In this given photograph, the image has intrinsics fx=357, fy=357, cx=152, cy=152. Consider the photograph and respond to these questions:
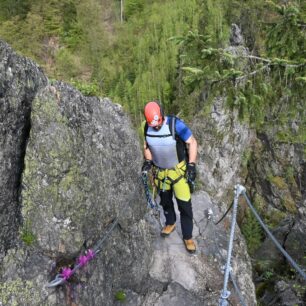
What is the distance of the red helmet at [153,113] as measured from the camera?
167 inches

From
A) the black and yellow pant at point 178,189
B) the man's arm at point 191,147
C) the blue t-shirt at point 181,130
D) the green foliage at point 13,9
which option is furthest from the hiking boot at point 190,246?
the green foliage at point 13,9

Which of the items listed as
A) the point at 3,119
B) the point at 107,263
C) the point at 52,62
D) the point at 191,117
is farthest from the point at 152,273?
the point at 52,62

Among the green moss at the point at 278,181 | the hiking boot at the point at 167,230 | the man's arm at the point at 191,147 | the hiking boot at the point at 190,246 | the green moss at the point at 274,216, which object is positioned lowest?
the green moss at the point at 274,216

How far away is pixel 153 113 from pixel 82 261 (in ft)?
6.05

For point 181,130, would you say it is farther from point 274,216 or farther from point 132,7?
point 132,7

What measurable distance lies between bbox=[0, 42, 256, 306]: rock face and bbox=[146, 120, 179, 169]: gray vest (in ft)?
1.91

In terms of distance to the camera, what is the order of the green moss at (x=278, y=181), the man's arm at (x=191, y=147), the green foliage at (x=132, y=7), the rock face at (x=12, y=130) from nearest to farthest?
the rock face at (x=12, y=130) → the man's arm at (x=191, y=147) → the green moss at (x=278, y=181) → the green foliage at (x=132, y=7)

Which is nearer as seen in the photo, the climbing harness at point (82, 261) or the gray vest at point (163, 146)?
the climbing harness at point (82, 261)

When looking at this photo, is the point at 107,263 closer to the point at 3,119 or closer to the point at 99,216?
the point at 99,216

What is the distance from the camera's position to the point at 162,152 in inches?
180

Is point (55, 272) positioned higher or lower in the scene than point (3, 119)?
lower

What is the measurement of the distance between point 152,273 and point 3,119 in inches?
123

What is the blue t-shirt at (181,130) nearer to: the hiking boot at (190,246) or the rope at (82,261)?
the rope at (82,261)

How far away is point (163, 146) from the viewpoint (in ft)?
14.8
